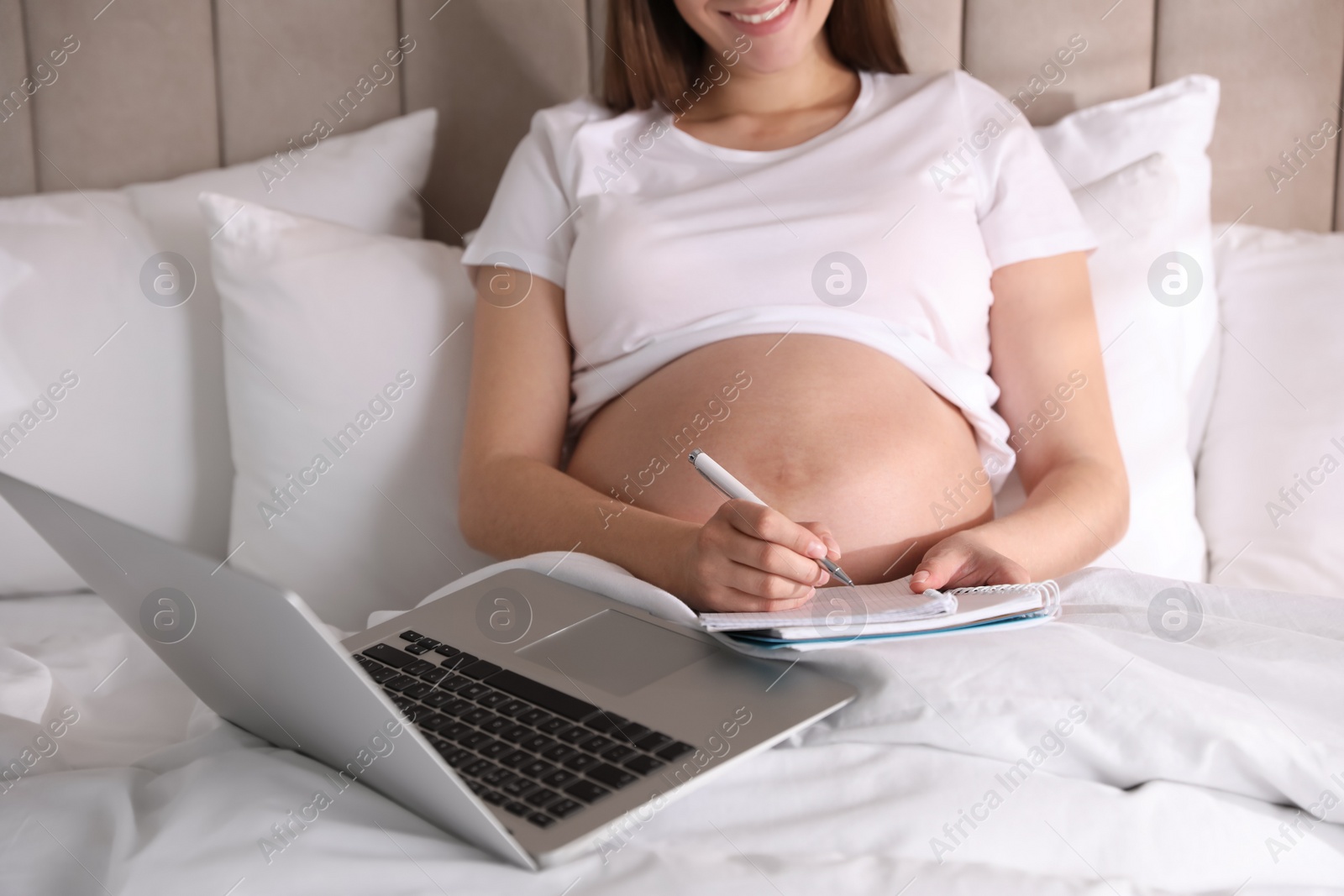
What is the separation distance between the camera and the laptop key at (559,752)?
0.63 meters

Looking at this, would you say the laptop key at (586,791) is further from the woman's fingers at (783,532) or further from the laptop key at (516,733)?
the woman's fingers at (783,532)

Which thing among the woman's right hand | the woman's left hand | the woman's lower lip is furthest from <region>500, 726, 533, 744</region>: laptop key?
the woman's lower lip

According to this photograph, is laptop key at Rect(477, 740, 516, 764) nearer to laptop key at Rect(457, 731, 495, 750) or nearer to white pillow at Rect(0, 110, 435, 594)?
laptop key at Rect(457, 731, 495, 750)

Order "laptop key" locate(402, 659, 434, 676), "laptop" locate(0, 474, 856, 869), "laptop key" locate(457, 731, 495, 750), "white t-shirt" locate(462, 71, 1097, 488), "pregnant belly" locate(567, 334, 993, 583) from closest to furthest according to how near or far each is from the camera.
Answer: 1. "laptop" locate(0, 474, 856, 869)
2. "laptop key" locate(457, 731, 495, 750)
3. "laptop key" locate(402, 659, 434, 676)
4. "pregnant belly" locate(567, 334, 993, 583)
5. "white t-shirt" locate(462, 71, 1097, 488)

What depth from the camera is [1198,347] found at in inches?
48.4

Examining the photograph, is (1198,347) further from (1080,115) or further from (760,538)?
(760,538)

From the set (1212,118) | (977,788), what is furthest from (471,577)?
(1212,118)

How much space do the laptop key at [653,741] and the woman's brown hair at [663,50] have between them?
0.89 metres

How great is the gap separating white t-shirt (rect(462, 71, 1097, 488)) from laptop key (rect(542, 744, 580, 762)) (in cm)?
55

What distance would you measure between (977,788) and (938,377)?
537mm

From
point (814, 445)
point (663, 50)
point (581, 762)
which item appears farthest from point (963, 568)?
point (663, 50)

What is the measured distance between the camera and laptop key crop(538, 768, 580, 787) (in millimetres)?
603

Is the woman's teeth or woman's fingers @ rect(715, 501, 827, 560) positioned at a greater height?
the woman's teeth

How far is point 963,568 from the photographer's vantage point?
858 mm
